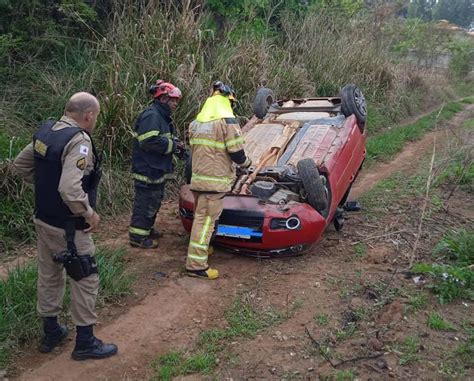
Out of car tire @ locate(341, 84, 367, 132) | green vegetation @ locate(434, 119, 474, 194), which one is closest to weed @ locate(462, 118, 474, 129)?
green vegetation @ locate(434, 119, 474, 194)

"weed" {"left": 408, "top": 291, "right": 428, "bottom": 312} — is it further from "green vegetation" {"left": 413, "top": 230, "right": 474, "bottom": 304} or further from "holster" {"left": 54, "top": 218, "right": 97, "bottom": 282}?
"holster" {"left": 54, "top": 218, "right": 97, "bottom": 282}

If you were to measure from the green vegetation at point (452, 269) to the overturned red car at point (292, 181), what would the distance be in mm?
1132

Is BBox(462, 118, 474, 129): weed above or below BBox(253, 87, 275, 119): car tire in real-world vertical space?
below

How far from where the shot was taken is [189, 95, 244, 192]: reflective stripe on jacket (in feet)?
15.9

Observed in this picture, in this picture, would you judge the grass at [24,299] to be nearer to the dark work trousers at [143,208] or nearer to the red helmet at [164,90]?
the dark work trousers at [143,208]

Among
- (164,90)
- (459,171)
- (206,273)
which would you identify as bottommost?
(206,273)

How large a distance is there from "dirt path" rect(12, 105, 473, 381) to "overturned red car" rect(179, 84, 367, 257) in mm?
294

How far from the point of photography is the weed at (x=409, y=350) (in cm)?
357

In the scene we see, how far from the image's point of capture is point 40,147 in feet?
11.2

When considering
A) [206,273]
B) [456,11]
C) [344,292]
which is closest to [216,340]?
[206,273]

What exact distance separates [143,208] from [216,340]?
2.20m

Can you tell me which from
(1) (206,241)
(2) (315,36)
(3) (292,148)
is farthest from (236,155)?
(2) (315,36)

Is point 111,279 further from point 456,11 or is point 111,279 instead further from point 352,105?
point 456,11

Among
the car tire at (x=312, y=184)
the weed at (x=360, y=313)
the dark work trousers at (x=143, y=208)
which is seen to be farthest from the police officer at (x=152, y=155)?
the weed at (x=360, y=313)
